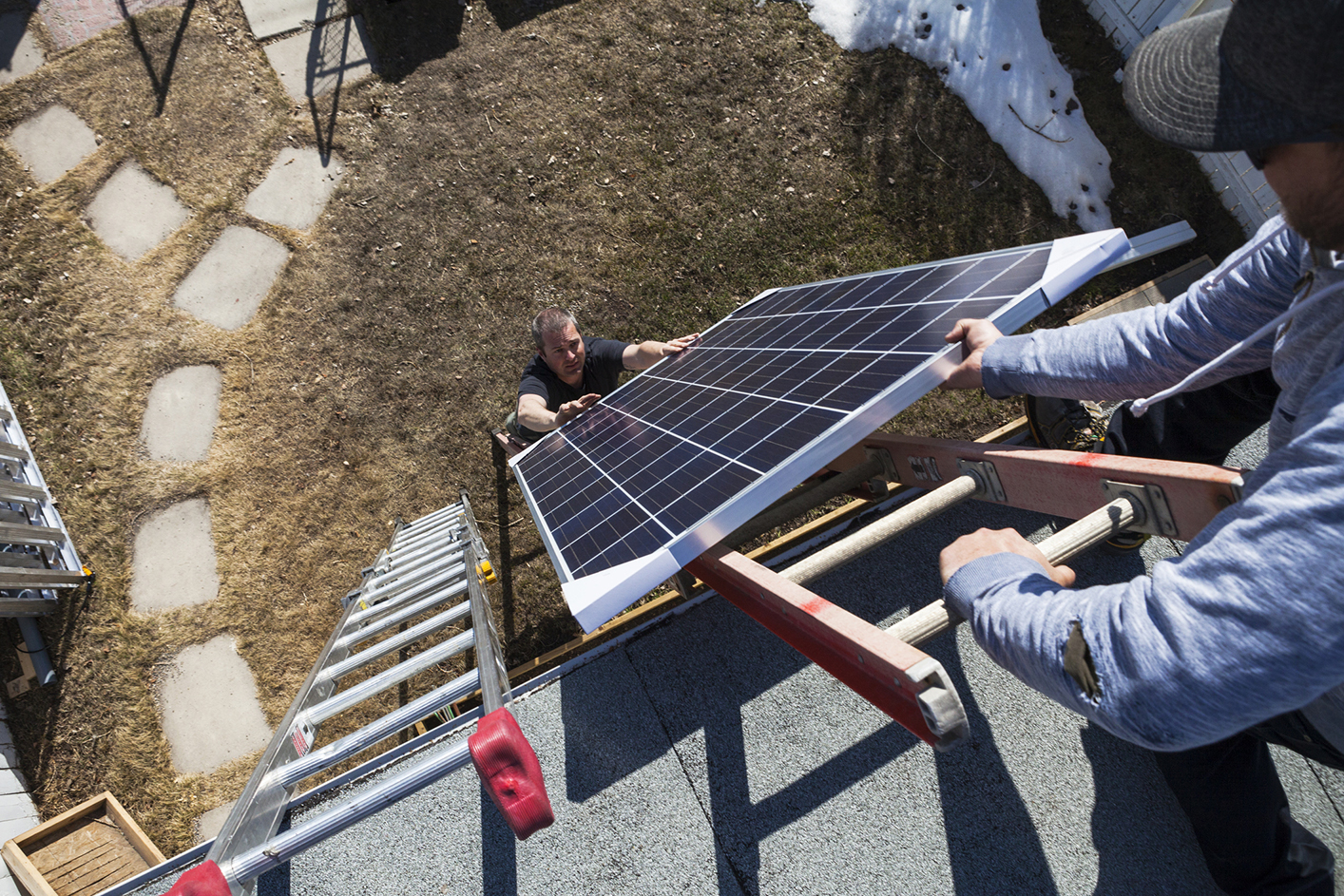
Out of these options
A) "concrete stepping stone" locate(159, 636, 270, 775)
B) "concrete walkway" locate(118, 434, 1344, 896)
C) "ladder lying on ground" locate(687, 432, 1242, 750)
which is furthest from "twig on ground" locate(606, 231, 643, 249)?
"concrete stepping stone" locate(159, 636, 270, 775)

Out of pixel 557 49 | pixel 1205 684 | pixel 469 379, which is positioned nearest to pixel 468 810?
pixel 1205 684

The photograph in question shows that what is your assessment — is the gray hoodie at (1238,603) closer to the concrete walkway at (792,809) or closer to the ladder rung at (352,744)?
the concrete walkway at (792,809)

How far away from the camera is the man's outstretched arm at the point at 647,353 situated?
5.02 metres

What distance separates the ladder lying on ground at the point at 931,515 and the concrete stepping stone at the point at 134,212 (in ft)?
24.2

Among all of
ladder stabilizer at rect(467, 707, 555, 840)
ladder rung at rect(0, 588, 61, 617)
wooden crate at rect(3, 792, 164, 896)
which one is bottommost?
wooden crate at rect(3, 792, 164, 896)

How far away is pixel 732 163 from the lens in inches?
277

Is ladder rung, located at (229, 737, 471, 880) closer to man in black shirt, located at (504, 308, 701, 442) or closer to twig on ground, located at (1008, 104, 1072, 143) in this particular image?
man in black shirt, located at (504, 308, 701, 442)

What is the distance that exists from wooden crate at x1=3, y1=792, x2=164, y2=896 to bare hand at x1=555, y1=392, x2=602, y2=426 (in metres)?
4.56

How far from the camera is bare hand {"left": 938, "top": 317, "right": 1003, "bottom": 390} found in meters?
2.32

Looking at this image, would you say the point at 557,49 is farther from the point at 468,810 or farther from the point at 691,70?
the point at 468,810

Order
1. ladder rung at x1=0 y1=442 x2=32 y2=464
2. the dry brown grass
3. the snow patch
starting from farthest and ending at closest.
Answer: the snow patch, the dry brown grass, ladder rung at x1=0 y1=442 x2=32 y2=464

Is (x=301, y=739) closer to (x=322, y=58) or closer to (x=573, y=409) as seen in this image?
(x=573, y=409)

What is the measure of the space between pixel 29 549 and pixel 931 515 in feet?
24.3

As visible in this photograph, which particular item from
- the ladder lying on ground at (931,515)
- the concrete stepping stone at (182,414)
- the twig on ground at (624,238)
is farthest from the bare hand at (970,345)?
the concrete stepping stone at (182,414)
